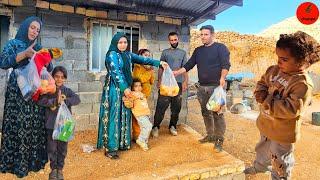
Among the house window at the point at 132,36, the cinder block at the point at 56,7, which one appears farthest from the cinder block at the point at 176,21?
the cinder block at the point at 56,7

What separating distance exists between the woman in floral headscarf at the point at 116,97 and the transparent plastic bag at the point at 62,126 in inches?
48.6

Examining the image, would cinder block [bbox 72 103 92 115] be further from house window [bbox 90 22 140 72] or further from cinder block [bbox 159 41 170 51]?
cinder block [bbox 159 41 170 51]

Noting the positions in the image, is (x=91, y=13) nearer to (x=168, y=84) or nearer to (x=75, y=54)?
(x=75, y=54)

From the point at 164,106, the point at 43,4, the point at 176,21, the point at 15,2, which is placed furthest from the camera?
the point at 176,21

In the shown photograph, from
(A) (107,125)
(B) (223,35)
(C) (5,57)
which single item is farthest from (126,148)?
(B) (223,35)

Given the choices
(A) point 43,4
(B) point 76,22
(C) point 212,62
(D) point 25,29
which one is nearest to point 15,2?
(A) point 43,4

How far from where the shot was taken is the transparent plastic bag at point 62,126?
11.3 ft

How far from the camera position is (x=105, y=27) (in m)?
6.64

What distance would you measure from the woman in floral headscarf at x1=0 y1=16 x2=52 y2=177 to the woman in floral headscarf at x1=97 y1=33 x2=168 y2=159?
117cm

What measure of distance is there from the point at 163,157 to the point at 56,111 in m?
2.04

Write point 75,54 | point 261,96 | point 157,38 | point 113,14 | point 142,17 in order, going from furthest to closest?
point 157,38
point 142,17
point 113,14
point 75,54
point 261,96

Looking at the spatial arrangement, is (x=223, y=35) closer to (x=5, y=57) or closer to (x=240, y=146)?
(x=240, y=146)

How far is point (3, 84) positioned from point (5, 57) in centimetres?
270

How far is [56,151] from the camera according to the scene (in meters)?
3.68
